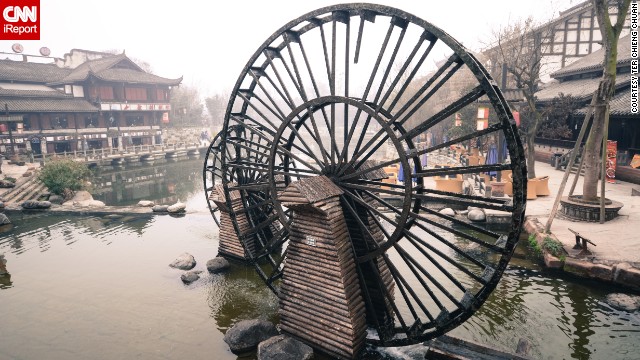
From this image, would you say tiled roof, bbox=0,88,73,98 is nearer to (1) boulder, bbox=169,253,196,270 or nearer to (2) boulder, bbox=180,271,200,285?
(1) boulder, bbox=169,253,196,270

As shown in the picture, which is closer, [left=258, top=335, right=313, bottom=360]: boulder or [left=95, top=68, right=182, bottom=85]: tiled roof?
[left=258, top=335, right=313, bottom=360]: boulder

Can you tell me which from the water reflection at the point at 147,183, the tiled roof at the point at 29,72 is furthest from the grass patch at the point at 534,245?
the tiled roof at the point at 29,72

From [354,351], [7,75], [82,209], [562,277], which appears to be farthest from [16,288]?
[7,75]

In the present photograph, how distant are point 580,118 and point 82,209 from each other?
93.7 feet

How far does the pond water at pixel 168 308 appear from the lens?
326 inches

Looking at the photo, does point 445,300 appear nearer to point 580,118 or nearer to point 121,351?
point 121,351

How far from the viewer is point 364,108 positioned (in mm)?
7250

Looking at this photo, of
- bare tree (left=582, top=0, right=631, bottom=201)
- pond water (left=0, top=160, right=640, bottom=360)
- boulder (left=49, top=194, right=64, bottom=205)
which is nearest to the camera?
pond water (left=0, top=160, right=640, bottom=360)

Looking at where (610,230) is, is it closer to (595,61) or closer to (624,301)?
(624,301)

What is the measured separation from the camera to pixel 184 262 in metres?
12.7

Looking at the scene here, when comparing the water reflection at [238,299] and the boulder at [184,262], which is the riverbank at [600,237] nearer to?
the boulder at [184,262]

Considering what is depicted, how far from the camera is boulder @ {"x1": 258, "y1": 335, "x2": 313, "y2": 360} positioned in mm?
7316

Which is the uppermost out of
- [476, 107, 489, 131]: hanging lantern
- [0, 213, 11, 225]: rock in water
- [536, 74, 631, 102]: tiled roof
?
[536, 74, 631, 102]: tiled roof

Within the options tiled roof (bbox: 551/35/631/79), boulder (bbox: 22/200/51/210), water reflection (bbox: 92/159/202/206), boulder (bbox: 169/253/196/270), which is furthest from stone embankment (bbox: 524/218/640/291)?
boulder (bbox: 22/200/51/210)
